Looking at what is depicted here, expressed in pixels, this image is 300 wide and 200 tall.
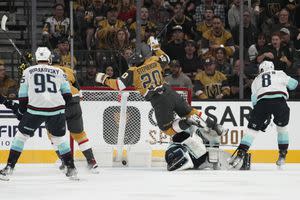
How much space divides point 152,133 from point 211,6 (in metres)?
2.87

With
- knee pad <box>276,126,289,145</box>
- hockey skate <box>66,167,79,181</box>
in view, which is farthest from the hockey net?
hockey skate <box>66,167,79,181</box>

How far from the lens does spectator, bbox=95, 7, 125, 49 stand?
1405cm

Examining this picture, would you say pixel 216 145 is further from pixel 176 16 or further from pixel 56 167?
pixel 176 16

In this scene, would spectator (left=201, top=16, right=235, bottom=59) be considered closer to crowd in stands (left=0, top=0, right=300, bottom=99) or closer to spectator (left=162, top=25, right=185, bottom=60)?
crowd in stands (left=0, top=0, right=300, bottom=99)

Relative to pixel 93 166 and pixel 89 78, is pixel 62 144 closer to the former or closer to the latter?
pixel 93 166

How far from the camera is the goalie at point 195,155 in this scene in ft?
38.0

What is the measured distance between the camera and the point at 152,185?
31.5 ft

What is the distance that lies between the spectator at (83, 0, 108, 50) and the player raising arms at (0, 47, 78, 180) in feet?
13.6

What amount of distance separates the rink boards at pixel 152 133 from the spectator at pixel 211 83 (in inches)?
9.4

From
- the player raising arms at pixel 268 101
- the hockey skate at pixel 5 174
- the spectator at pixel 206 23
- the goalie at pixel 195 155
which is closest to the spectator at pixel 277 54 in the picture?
the spectator at pixel 206 23

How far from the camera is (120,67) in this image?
45.0 ft

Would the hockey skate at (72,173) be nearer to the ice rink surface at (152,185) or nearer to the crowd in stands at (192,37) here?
the ice rink surface at (152,185)

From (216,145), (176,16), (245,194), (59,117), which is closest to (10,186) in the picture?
(59,117)

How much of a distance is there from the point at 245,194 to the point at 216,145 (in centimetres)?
328
